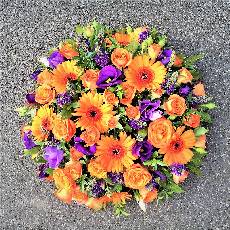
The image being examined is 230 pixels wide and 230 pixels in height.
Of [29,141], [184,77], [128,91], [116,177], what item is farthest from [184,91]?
[29,141]

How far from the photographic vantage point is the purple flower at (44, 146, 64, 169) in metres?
1.33

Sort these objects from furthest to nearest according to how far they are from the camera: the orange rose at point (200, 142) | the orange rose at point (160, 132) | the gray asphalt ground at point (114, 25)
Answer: the gray asphalt ground at point (114, 25), the orange rose at point (200, 142), the orange rose at point (160, 132)

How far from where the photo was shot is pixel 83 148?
4.31 feet

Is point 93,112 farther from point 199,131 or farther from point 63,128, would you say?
point 199,131

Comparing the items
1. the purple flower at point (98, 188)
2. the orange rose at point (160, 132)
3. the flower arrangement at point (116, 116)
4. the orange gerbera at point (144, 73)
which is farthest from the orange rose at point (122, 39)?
the purple flower at point (98, 188)

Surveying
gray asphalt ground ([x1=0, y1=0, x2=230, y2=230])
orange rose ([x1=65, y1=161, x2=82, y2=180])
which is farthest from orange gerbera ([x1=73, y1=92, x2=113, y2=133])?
gray asphalt ground ([x1=0, y1=0, x2=230, y2=230])

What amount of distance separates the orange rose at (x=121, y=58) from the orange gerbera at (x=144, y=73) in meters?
0.01

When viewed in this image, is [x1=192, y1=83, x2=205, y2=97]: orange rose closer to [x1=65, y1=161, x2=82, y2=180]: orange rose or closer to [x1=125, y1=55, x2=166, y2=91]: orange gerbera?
[x1=125, y1=55, x2=166, y2=91]: orange gerbera

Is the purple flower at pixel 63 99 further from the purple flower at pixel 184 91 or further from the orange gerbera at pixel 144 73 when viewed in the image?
the purple flower at pixel 184 91

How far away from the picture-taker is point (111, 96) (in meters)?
1.28

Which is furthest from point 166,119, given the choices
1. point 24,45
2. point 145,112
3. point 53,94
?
point 24,45

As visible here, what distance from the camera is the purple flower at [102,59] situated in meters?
1.31

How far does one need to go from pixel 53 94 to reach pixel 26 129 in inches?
5.8

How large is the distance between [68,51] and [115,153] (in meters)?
0.26
